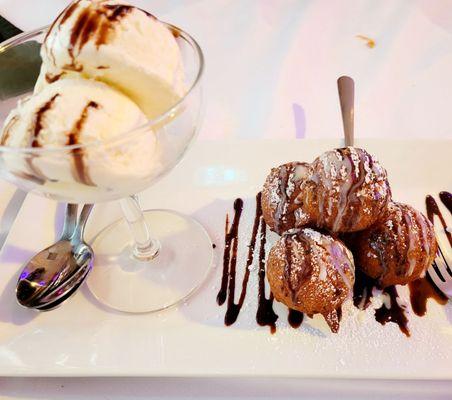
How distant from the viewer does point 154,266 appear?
45.3 inches

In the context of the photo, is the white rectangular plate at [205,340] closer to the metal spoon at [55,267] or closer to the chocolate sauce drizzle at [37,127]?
the metal spoon at [55,267]

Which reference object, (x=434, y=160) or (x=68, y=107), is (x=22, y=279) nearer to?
(x=68, y=107)

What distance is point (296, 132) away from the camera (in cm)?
153

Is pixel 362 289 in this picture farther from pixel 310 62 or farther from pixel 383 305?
pixel 310 62

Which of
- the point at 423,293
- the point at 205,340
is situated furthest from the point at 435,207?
the point at 205,340

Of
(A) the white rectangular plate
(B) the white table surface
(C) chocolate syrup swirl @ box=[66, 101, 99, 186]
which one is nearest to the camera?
(C) chocolate syrup swirl @ box=[66, 101, 99, 186]

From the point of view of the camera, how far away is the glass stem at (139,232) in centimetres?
107

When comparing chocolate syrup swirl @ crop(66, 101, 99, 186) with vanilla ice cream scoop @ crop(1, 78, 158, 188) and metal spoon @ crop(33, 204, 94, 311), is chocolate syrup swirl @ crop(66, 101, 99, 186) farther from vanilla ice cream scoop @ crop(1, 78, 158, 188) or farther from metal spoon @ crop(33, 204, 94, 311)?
metal spoon @ crop(33, 204, 94, 311)

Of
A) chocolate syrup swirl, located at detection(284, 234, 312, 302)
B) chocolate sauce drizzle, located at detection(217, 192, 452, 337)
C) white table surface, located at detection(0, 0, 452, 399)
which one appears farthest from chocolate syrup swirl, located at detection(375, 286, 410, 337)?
white table surface, located at detection(0, 0, 452, 399)

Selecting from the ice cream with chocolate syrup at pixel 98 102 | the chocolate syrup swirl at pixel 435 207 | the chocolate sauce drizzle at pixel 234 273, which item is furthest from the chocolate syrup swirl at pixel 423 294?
the ice cream with chocolate syrup at pixel 98 102

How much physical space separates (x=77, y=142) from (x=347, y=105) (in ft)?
3.21

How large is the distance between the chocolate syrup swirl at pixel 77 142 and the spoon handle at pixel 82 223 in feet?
1.41

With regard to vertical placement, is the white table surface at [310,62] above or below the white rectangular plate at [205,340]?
above

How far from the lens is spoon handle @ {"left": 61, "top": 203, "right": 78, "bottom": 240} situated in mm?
1154
